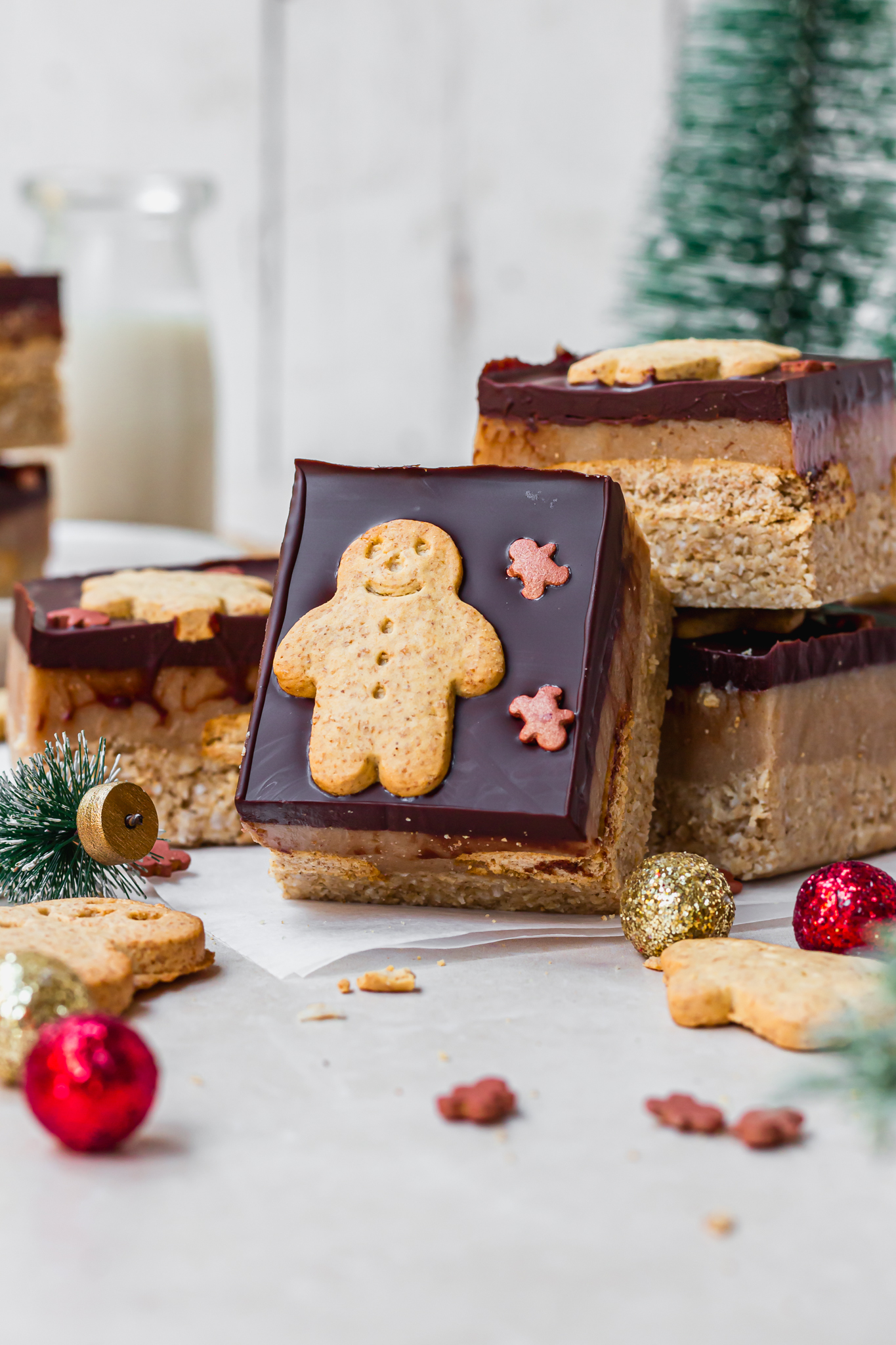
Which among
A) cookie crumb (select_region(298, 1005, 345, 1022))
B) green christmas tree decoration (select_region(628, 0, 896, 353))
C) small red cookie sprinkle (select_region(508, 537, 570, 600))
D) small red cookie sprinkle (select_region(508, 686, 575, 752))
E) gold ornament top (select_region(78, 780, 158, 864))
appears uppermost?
green christmas tree decoration (select_region(628, 0, 896, 353))

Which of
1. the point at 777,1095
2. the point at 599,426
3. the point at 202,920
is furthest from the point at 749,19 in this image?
the point at 777,1095

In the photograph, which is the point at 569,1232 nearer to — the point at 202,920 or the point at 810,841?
the point at 202,920

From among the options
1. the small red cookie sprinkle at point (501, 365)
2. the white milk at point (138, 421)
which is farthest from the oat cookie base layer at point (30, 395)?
the small red cookie sprinkle at point (501, 365)

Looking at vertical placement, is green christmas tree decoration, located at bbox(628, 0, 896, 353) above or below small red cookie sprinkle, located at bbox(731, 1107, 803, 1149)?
above

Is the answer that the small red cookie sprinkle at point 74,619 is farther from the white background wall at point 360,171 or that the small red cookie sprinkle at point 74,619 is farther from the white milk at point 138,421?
the white background wall at point 360,171

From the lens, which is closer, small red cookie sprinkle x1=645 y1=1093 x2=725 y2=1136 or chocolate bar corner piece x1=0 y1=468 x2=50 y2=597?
small red cookie sprinkle x1=645 y1=1093 x2=725 y2=1136

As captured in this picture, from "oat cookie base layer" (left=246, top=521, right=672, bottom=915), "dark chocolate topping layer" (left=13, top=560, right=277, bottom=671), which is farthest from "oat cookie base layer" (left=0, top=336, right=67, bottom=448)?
"oat cookie base layer" (left=246, top=521, right=672, bottom=915)

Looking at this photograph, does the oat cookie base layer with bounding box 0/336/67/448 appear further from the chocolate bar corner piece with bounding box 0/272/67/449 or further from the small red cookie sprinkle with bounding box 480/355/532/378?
the small red cookie sprinkle with bounding box 480/355/532/378
